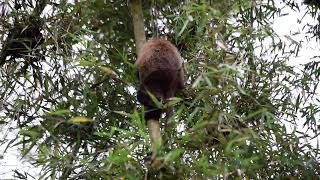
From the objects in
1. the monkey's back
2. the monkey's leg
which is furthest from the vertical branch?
the monkey's back

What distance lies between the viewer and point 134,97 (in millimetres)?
2744

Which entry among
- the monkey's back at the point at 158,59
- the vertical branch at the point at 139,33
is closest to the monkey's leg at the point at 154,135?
the vertical branch at the point at 139,33

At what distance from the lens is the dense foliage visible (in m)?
2.32

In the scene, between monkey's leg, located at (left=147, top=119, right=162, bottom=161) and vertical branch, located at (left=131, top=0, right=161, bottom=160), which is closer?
monkey's leg, located at (left=147, top=119, right=162, bottom=161)

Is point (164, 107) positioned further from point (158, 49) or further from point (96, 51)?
point (96, 51)

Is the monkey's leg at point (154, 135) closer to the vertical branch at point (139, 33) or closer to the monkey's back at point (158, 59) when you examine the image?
the vertical branch at point (139, 33)

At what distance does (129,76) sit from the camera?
253 cm

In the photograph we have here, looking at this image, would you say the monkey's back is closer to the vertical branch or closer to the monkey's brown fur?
the monkey's brown fur

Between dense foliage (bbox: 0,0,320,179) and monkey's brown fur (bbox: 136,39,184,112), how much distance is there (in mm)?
105

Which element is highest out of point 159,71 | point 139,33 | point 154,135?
point 139,33

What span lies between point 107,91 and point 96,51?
0.20 m

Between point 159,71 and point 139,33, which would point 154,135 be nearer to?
point 159,71

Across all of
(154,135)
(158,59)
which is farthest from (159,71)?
(154,135)

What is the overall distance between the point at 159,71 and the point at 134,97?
0.57m
